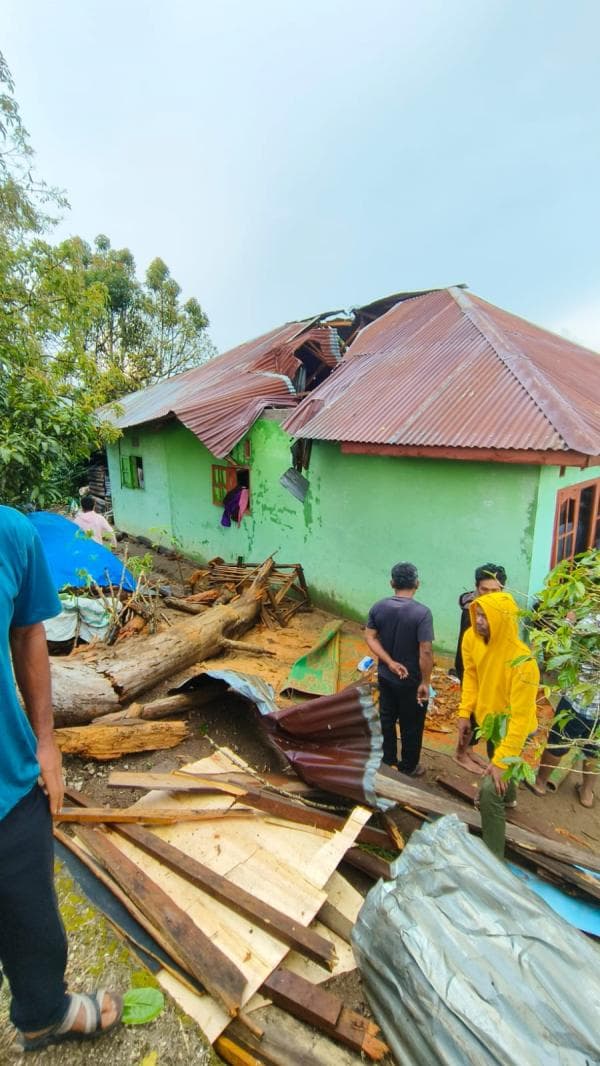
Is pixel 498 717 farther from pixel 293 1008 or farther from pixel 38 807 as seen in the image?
pixel 38 807

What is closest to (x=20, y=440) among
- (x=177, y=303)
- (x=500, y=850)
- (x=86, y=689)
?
(x=86, y=689)

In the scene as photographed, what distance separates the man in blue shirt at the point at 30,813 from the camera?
1.49 metres

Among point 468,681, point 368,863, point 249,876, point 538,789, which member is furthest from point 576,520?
point 249,876

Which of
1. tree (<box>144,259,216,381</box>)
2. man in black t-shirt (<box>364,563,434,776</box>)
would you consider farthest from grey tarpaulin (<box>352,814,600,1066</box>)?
tree (<box>144,259,216,381</box>)

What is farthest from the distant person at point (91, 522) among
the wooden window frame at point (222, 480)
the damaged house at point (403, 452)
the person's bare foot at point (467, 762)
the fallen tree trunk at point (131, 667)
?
the person's bare foot at point (467, 762)

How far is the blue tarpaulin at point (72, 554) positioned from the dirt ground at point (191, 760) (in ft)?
4.33

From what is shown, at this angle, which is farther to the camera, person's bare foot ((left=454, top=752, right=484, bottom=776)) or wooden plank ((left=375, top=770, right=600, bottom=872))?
person's bare foot ((left=454, top=752, right=484, bottom=776))

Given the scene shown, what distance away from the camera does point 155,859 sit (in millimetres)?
2576

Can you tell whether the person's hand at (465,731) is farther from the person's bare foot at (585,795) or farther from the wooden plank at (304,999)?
the wooden plank at (304,999)

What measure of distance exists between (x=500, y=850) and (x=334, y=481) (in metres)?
5.55

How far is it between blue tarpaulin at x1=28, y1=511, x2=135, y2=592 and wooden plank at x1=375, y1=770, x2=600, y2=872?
5232 mm

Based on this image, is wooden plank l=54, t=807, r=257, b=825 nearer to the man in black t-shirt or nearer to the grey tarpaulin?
the grey tarpaulin

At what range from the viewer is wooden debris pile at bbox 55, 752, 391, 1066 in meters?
1.92

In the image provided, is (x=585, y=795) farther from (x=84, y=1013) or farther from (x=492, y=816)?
(x=84, y=1013)
